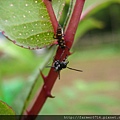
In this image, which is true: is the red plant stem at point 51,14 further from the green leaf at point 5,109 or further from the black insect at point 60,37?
the green leaf at point 5,109

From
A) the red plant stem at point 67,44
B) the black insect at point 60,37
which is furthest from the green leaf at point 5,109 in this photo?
Answer: the black insect at point 60,37

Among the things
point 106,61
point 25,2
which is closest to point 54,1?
point 25,2

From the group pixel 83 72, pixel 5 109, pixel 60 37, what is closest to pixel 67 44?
pixel 60 37

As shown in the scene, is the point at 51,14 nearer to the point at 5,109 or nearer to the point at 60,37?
the point at 60,37

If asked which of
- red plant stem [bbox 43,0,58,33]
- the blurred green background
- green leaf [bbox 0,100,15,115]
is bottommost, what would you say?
the blurred green background

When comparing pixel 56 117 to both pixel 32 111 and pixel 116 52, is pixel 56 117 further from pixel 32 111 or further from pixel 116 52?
pixel 116 52

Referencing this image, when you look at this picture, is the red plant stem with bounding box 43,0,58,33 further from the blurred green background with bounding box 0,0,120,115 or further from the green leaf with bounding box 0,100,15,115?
the green leaf with bounding box 0,100,15,115

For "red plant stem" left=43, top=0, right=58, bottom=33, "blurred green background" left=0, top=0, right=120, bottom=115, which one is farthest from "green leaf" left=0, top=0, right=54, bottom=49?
"blurred green background" left=0, top=0, right=120, bottom=115
